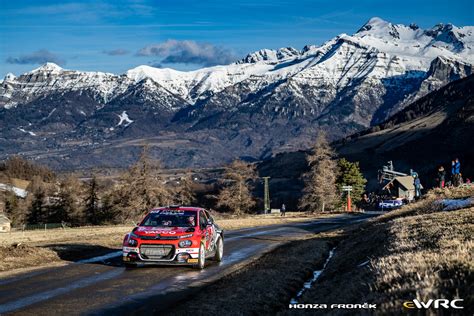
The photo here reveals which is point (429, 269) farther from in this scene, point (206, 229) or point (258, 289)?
point (206, 229)

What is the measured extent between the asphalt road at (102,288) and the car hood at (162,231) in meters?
0.95

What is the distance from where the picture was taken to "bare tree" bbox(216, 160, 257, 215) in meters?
88.0

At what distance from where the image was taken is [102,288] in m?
13.6

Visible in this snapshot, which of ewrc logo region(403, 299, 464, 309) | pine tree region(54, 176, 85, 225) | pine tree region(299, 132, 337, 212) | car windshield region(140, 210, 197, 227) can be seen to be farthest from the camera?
pine tree region(299, 132, 337, 212)

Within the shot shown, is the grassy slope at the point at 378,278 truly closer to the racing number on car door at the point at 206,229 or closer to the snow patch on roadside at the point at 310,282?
the snow patch on roadside at the point at 310,282

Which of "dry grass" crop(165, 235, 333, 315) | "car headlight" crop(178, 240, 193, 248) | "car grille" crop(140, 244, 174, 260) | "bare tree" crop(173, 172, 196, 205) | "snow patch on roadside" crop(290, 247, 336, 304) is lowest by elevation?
"snow patch on roadside" crop(290, 247, 336, 304)

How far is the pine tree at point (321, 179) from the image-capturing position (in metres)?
82.2

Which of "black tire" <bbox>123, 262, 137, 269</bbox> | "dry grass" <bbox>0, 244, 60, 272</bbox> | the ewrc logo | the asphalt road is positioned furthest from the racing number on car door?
the ewrc logo

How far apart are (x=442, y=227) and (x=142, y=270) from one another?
7842 millimetres

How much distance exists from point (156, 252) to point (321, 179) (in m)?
66.3

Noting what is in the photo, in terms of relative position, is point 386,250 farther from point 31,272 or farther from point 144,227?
point 31,272

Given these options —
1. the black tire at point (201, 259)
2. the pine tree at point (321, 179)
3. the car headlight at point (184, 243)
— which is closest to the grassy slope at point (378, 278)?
the black tire at point (201, 259)

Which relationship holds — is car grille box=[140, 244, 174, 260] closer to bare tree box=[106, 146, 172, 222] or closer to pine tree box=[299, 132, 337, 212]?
bare tree box=[106, 146, 172, 222]

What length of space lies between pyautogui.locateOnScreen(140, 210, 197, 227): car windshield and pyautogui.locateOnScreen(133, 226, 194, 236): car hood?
17.4 inches
